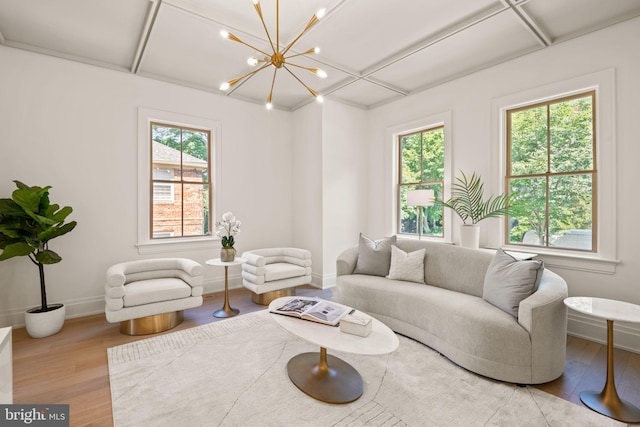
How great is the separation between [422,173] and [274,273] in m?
2.69

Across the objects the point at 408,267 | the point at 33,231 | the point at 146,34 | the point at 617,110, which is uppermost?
the point at 146,34

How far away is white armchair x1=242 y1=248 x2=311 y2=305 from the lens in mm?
3908

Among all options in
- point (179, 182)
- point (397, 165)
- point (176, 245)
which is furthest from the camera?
point (397, 165)

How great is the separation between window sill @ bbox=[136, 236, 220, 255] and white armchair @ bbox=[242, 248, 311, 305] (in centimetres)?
75

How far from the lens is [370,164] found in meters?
5.39

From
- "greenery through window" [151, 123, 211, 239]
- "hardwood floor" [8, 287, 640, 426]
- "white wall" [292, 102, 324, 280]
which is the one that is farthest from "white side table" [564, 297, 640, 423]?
"greenery through window" [151, 123, 211, 239]

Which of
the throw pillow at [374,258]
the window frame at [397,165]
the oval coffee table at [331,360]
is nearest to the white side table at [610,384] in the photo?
the oval coffee table at [331,360]

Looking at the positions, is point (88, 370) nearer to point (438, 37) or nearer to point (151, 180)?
point (151, 180)

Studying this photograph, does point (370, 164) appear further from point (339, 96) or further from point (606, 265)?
Answer: point (606, 265)

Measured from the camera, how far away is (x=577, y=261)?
10.4 feet

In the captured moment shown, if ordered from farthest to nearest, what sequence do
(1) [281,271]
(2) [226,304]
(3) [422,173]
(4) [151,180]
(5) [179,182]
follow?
(3) [422,173]
(5) [179,182]
(4) [151,180]
(1) [281,271]
(2) [226,304]

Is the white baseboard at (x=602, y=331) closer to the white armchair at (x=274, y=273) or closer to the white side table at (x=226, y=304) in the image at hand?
the white armchair at (x=274, y=273)

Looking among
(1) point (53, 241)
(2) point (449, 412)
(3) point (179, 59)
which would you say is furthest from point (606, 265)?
(1) point (53, 241)

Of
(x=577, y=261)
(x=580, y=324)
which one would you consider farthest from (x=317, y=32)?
(x=580, y=324)
